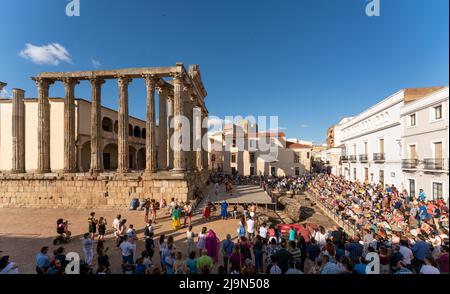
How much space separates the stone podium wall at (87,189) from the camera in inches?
518

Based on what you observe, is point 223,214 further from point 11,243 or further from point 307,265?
point 11,243

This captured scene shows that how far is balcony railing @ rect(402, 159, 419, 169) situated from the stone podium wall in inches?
563

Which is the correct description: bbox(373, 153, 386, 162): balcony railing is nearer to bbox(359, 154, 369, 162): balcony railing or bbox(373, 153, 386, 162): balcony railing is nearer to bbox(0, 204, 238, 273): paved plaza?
bbox(359, 154, 369, 162): balcony railing

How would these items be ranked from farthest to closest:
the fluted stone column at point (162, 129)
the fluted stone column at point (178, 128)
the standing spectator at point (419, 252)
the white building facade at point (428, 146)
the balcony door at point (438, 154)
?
the fluted stone column at point (162, 129), the fluted stone column at point (178, 128), the balcony door at point (438, 154), the white building facade at point (428, 146), the standing spectator at point (419, 252)

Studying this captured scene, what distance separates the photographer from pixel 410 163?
1266 cm

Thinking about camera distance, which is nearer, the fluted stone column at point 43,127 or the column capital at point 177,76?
the column capital at point 177,76

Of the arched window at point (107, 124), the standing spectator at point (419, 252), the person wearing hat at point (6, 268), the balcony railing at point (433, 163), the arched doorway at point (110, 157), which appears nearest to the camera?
the person wearing hat at point (6, 268)

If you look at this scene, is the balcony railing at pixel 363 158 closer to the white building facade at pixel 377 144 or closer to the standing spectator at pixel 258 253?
the white building facade at pixel 377 144

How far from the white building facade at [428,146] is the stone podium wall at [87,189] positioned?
13.5 meters

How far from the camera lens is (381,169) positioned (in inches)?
702

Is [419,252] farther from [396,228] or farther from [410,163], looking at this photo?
[410,163]

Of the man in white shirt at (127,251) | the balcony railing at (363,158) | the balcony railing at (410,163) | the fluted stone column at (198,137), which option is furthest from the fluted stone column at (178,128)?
the balcony railing at (363,158)
